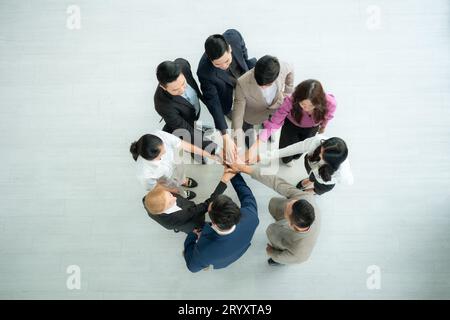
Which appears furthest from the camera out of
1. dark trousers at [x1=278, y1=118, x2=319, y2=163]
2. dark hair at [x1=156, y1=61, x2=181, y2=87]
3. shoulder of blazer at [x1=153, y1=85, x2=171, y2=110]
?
dark trousers at [x1=278, y1=118, x2=319, y2=163]

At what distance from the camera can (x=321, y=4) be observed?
3.89 meters

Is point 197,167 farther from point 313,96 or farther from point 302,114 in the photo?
point 313,96

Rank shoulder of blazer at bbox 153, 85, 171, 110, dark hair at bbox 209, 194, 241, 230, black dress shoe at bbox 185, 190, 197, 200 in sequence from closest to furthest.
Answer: dark hair at bbox 209, 194, 241, 230
shoulder of blazer at bbox 153, 85, 171, 110
black dress shoe at bbox 185, 190, 197, 200

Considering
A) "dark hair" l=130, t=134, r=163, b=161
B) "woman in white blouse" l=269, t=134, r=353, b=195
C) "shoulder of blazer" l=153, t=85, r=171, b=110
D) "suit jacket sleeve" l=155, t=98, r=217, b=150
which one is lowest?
"woman in white blouse" l=269, t=134, r=353, b=195

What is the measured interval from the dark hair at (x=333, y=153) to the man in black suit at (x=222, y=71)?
2.67 feet

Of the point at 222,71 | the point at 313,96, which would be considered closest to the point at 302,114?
the point at 313,96

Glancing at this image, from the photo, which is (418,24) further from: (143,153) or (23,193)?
(23,193)

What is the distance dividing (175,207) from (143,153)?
0.46m

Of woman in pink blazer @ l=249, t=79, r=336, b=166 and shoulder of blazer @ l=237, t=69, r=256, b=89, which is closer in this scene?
woman in pink blazer @ l=249, t=79, r=336, b=166

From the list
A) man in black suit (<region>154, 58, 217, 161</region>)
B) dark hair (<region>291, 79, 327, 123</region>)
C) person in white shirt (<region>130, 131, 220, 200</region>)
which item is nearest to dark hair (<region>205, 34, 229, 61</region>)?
man in black suit (<region>154, 58, 217, 161</region>)

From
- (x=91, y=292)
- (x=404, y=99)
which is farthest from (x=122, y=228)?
(x=404, y=99)

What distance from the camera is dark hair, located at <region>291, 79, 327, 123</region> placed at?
7.73 feet

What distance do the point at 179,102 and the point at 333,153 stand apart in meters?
1.20

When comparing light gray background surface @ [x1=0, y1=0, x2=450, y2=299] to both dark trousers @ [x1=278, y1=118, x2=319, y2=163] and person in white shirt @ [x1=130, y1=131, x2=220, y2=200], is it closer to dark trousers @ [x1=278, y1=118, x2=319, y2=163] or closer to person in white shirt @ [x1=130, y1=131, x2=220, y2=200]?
dark trousers @ [x1=278, y1=118, x2=319, y2=163]
